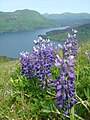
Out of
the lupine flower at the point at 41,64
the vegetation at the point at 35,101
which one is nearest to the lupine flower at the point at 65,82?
the vegetation at the point at 35,101

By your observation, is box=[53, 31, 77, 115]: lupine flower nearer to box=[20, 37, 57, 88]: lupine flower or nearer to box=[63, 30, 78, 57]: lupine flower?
box=[20, 37, 57, 88]: lupine flower

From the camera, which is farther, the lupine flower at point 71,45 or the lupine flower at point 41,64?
the lupine flower at point 71,45

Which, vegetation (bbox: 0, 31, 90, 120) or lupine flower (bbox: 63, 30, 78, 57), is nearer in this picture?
vegetation (bbox: 0, 31, 90, 120)

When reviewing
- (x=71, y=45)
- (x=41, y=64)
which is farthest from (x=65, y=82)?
(x=71, y=45)

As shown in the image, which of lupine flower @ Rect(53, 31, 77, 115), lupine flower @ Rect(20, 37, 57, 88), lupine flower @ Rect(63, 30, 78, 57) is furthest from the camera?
lupine flower @ Rect(63, 30, 78, 57)

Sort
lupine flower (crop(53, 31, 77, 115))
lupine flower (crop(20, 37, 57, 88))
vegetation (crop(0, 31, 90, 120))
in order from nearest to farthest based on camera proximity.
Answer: lupine flower (crop(53, 31, 77, 115)) < vegetation (crop(0, 31, 90, 120)) < lupine flower (crop(20, 37, 57, 88))

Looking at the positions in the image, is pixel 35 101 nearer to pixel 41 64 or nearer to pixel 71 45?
pixel 41 64

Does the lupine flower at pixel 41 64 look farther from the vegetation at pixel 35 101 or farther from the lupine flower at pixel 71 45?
the lupine flower at pixel 71 45

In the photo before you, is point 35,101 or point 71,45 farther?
point 71,45

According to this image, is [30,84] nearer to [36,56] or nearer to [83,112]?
[36,56]

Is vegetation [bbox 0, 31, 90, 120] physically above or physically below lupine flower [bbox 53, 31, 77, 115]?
below

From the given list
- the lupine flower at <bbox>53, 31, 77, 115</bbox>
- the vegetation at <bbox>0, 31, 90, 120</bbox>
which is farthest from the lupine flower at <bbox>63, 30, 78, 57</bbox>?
the lupine flower at <bbox>53, 31, 77, 115</bbox>
